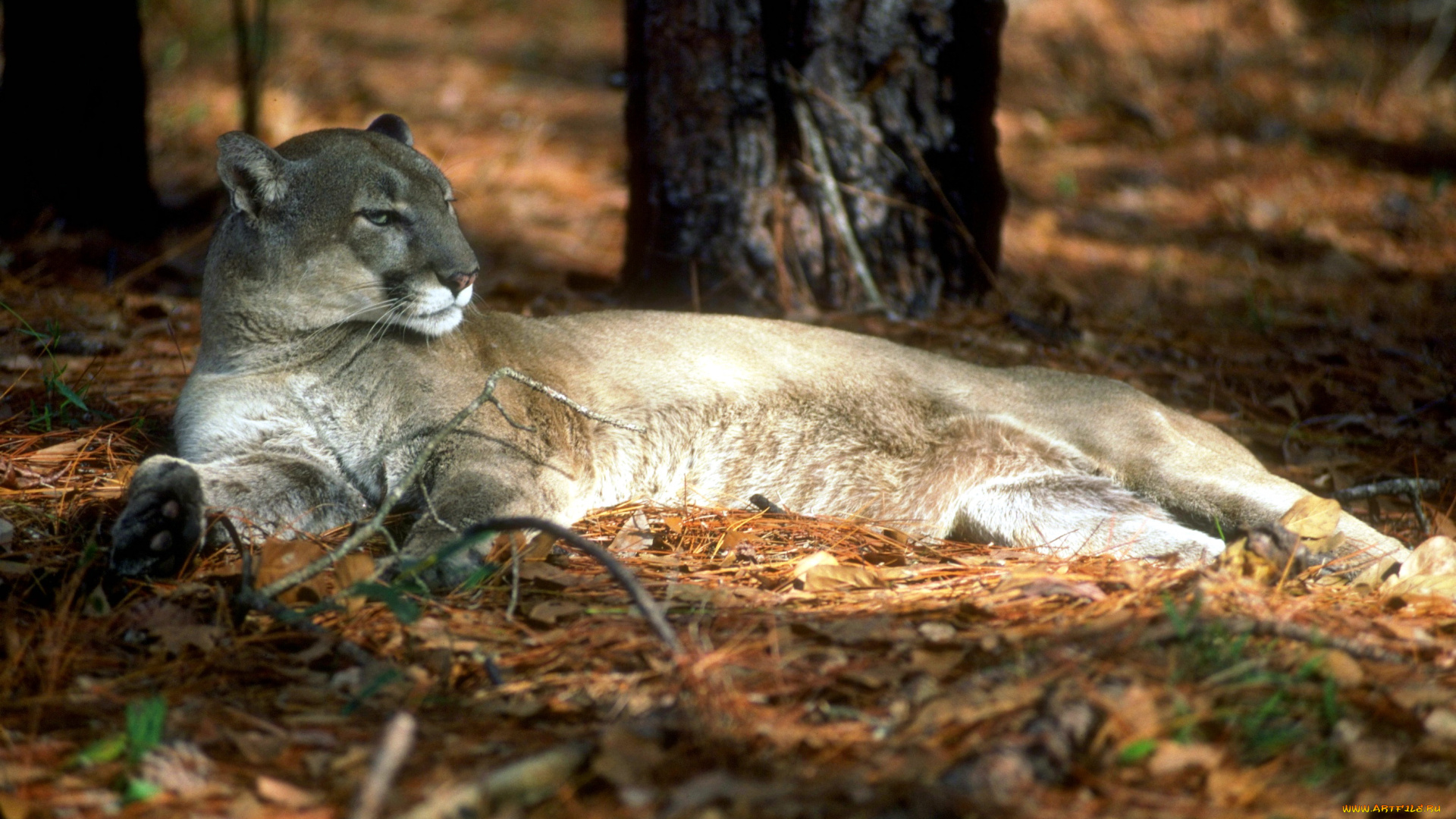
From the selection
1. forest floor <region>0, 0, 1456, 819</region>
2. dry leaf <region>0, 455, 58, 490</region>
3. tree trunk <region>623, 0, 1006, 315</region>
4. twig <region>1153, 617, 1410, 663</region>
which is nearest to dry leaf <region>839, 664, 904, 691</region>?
forest floor <region>0, 0, 1456, 819</region>

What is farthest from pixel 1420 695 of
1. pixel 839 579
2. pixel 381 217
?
pixel 381 217

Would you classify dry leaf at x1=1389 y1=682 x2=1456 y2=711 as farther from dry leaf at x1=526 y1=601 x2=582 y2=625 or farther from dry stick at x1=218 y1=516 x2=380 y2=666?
dry stick at x1=218 y1=516 x2=380 y2=666

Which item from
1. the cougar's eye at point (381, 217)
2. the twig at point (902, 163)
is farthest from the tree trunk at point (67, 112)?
the twig at point (902, 163)

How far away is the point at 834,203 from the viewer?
531 cm

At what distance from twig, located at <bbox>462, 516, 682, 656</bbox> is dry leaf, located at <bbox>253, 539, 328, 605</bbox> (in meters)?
0.59

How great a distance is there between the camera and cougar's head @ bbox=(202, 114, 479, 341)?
11.9ft

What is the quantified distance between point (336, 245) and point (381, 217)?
17 centimetres

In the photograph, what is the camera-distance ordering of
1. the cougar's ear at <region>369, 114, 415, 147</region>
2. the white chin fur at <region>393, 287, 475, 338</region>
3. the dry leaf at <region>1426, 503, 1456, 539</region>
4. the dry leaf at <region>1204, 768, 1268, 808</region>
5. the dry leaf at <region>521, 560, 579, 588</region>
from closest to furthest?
the dry leaf at <region>1204, 768, 1268, 808</region> < the dry leaf at <region>521, 560, 579, 588</region> < the white chin fur at <region>393, 287, 475, 338</region> < the dry leaf at <region>1426, 503, 1456, 539</region> < the cougar's ear at <region>369, 114, 415, 147</region>

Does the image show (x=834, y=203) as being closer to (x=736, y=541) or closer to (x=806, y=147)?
(x=806, y=147)

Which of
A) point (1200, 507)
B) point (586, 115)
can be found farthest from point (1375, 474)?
point (586, 115)

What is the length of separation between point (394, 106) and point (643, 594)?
7754 millimetres

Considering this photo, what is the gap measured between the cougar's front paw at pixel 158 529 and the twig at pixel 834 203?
3222 millimetres

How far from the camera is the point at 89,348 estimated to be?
4.65 m

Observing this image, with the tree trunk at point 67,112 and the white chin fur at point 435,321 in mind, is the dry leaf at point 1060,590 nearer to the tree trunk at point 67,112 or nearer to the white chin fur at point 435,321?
the white chin fur at point 435,321
